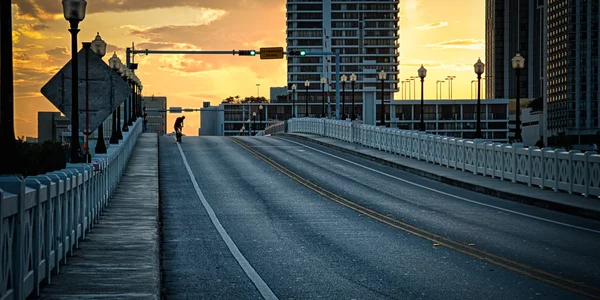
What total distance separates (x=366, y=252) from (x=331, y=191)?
43.3ft

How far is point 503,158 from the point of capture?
1299 inches

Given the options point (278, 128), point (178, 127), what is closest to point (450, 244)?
point (178, 127)

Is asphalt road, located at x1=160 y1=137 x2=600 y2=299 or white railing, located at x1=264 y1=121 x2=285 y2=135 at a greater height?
white railing, located at x1=264 y1=121 x2=285 y2=135

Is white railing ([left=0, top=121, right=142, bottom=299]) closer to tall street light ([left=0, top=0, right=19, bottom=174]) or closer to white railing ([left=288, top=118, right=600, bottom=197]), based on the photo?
tall street light ([left=0, top=0, right=19, bottom=174])

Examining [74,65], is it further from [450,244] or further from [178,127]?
[178,127]

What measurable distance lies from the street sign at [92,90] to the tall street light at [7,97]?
6456 millimetres

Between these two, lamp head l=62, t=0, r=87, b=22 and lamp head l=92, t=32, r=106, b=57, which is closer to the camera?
lamp head l=62, t=0, r=87, b=22

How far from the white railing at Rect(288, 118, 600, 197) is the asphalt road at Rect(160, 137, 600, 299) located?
2129 millimetres

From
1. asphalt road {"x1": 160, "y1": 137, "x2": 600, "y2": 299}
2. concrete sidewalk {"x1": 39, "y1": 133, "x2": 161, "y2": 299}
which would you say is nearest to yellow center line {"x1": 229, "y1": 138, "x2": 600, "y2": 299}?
asphalt road {"x1": 160, "y1": 137, "x2": 600, "y2": 299}

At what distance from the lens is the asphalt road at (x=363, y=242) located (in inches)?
507

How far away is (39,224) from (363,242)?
7982mm

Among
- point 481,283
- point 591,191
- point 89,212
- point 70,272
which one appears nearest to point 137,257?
point 70,272

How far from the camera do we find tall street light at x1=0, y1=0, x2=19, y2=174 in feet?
40.5

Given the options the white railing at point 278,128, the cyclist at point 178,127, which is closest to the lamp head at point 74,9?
the cyclist at point 178,127
